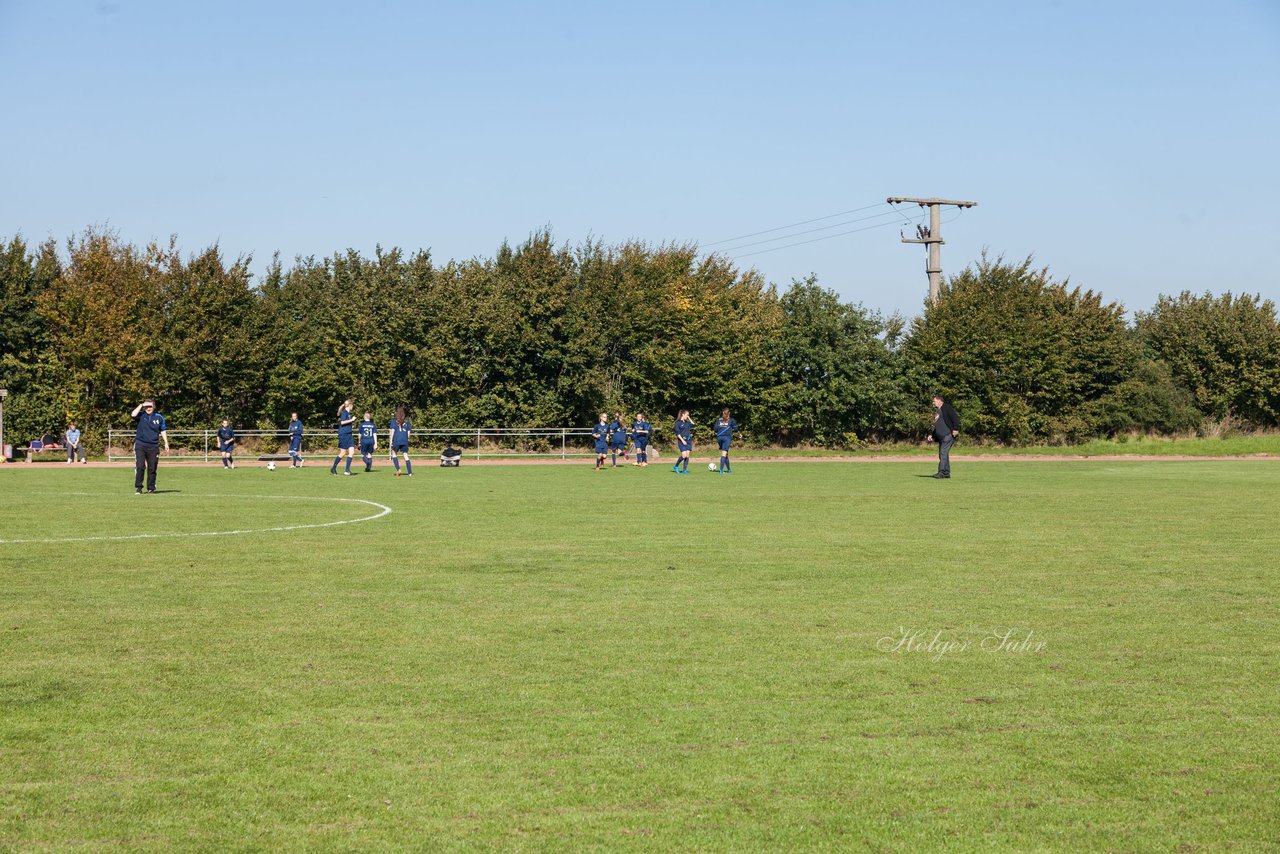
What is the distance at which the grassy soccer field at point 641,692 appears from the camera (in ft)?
16.7

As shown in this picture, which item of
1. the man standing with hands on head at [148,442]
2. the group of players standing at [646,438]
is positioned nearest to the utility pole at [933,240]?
the group of players standing at [646,438]

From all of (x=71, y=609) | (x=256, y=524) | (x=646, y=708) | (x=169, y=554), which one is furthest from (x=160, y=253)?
(x=646, y=708)

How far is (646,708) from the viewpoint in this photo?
6.79 m

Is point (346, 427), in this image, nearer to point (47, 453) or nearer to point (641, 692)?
point (47, 453)

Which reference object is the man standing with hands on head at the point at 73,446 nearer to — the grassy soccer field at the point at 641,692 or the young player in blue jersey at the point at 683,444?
the young player in blue jersey at the point at 683,444

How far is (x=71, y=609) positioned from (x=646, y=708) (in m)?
5.73

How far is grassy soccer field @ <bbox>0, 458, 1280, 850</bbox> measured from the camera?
509 cm

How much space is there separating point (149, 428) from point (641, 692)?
21.5 m

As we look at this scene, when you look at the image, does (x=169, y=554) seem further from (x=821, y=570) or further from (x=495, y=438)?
(x=495, y=438)

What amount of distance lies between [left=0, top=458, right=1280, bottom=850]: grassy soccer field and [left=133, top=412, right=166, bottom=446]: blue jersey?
1055 cm

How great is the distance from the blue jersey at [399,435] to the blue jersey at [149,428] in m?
9.79

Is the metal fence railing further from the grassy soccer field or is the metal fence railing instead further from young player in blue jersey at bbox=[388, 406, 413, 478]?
the grassy soccer field

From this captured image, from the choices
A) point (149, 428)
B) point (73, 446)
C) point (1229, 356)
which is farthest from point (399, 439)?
point (1229, 356)

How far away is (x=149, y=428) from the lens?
2602 centimetres
